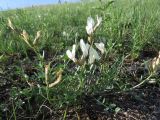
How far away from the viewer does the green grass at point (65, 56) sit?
2.02 metres

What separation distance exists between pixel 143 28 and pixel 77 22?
111 centimetres

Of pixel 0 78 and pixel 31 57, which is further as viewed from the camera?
pixel 31 57

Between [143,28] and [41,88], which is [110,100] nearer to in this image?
[41,88]

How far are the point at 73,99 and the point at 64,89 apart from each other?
0.07 m

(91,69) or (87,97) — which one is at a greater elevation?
(91,69)

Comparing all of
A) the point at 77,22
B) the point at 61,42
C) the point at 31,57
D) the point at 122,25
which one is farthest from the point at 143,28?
the point at 77,22

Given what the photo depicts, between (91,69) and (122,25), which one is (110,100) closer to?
(91,69)

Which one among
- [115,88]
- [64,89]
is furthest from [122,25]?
[64,89]

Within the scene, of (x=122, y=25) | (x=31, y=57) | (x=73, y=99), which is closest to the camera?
(x=73, y=99)

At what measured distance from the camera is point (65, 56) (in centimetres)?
221

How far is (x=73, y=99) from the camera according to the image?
1.99 m

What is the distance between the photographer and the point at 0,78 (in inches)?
91.4

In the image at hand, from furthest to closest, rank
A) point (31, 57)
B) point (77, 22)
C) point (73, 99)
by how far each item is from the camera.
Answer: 1. point (77, 22)
2. point (31, 57)
3. point (73, 99)

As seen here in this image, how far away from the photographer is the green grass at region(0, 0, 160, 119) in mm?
2016
